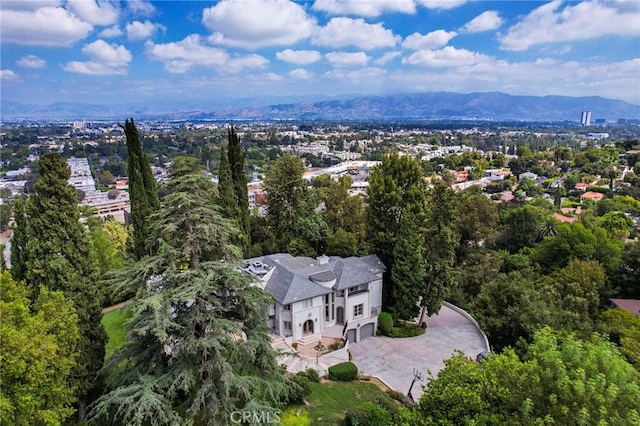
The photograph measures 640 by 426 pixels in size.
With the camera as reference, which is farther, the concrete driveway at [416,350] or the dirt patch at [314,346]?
the dirt patch at [314,346]

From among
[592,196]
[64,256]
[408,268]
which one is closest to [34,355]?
[64,256]

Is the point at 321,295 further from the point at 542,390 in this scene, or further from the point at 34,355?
the point at 34,355

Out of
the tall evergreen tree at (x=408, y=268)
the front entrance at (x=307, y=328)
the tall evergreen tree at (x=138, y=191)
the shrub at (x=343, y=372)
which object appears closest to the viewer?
the shrub at (x=343, y=372)

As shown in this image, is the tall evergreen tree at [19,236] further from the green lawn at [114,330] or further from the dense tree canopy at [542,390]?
the dense tree canopy at [542,390]

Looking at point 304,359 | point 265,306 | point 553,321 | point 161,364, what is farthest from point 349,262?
point 161,364

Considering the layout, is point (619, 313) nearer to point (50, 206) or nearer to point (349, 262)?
point (349, 262)

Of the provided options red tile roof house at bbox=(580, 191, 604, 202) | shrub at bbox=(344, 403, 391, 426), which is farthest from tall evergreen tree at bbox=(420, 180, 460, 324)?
red tile roof house at bbox=(580, 191, 604, 202)

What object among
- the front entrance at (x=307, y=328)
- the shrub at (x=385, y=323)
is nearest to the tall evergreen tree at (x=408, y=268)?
the shrub at (x=385, y=323)
